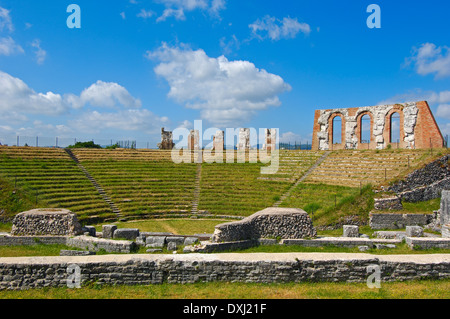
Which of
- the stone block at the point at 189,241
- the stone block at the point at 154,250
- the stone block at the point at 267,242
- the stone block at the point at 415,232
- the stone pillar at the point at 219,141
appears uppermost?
the stone pillar at the point at 219,141

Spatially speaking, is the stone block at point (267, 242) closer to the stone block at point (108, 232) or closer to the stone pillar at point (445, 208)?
the stone block at point (108, 232)

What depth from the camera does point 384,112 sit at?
1176 inches

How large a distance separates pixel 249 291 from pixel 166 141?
32641mm

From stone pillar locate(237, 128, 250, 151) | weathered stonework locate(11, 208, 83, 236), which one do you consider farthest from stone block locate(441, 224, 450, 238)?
stone pillar locate(237, 128, 250, 151)

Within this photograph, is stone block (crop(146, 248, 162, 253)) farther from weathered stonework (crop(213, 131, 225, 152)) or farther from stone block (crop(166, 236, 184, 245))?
weathered stonework (crop(213, 131, 225, 152))

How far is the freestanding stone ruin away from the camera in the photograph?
37.7 metres

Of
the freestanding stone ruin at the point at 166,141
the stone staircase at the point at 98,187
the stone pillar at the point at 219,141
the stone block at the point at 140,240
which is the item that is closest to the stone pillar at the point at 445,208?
the stone block at the point at 140,240

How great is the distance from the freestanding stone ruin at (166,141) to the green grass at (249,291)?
31.5 meters

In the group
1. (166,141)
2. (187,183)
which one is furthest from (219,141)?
(187,183)

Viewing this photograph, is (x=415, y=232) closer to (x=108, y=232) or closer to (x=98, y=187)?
(x=108, y=232)

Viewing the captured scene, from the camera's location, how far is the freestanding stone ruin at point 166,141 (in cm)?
3772

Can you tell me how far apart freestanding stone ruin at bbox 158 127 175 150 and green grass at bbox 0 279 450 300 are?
31453 millimetres
